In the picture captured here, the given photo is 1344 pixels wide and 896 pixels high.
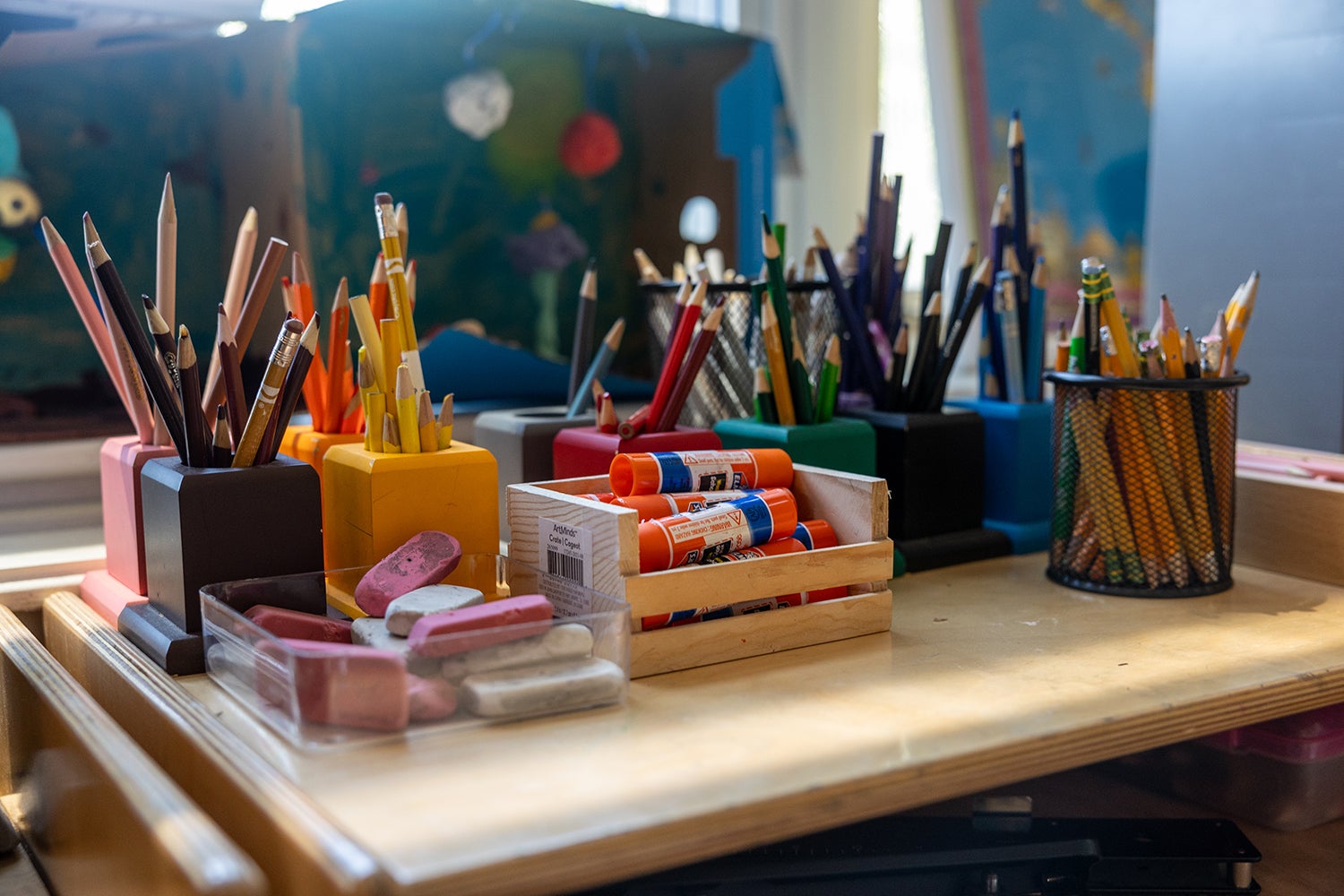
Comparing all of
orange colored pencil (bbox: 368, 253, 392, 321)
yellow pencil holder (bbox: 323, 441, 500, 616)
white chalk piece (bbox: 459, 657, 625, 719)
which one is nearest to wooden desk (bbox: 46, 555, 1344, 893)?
white chalk piece (bbox: 459, 657, 625, 719)

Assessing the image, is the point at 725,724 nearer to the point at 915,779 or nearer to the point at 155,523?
the point at 915,779

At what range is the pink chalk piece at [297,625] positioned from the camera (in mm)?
546

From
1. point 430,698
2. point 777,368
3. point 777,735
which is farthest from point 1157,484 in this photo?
point 430,698

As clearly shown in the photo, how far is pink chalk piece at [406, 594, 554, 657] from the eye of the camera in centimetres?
50

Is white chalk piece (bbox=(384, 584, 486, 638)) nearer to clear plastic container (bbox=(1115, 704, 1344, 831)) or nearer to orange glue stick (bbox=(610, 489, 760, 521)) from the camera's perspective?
orange glue stick (bbox=(610, 489, 760, 521))

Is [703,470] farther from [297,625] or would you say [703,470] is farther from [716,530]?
[297,625]

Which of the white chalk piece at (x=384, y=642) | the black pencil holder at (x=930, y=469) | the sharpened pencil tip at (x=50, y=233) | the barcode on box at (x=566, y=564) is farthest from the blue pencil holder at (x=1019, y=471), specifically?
the sharpened pencil tip at (x=50, y=233)

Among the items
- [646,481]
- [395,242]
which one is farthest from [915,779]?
[395,242]

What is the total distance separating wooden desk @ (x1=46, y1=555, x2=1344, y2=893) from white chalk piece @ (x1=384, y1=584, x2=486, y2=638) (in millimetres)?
64

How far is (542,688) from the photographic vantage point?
509 mm

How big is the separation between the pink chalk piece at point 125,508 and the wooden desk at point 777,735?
0.11 ft

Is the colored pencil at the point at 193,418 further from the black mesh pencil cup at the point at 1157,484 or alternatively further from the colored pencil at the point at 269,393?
the black mesh pencil cup at the point at 1157,484

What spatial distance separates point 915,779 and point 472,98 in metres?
0.74

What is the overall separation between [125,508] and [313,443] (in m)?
0.11
